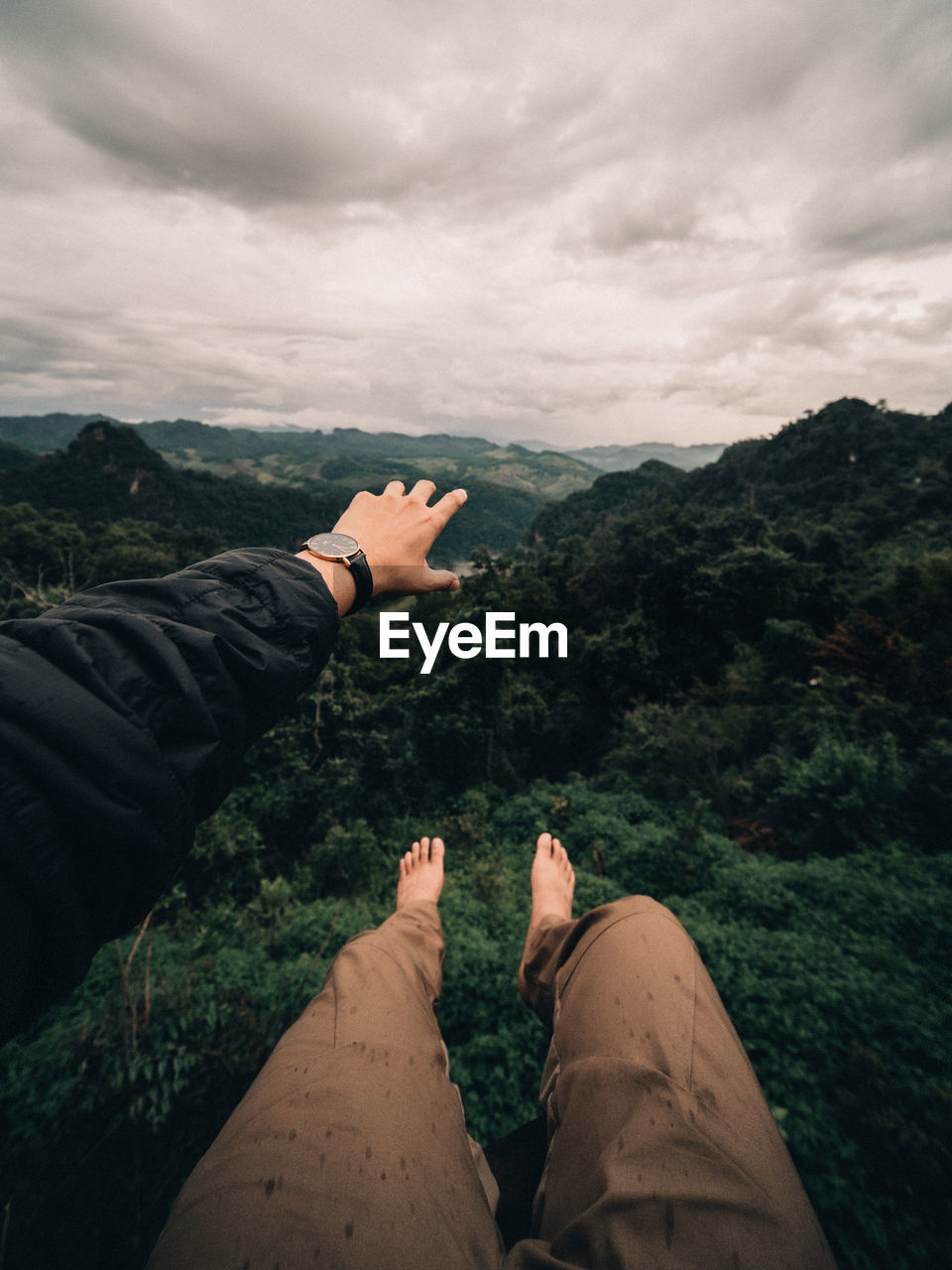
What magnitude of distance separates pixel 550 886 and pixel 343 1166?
236 cm

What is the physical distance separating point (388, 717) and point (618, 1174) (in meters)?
10.8

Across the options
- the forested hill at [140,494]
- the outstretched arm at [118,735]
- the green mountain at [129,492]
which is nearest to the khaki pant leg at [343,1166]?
the outstretched arm at [118,735]

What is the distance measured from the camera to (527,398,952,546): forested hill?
94.4 ft

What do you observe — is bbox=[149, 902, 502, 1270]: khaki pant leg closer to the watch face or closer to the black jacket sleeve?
the black jacket sleeve

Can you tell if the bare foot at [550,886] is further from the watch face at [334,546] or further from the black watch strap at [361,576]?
the watch face at [334,546]

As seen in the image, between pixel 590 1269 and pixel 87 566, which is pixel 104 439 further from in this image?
pixel 590 1269

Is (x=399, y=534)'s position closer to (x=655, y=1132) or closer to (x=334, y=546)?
(x=334, y=546)

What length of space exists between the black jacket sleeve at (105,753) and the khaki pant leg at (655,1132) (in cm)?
125

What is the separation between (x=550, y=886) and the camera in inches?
128

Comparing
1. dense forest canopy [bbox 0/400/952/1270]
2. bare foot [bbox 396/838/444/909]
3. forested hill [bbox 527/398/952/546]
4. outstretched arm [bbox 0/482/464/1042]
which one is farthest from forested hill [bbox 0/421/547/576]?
outstretched arm [bbox 0/482/464/1042]

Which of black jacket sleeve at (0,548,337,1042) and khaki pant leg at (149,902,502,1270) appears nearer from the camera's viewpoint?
black jacket sleeve at (0,548,337,1042)

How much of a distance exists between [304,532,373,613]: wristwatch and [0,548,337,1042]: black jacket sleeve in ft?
1.27

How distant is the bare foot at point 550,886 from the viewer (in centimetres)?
295

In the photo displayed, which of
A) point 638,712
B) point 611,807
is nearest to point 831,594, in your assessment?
point 638,712
